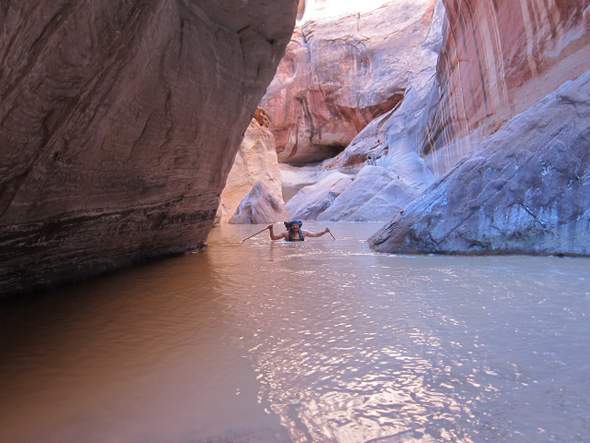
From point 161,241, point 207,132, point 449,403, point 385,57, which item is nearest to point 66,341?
point 449,403

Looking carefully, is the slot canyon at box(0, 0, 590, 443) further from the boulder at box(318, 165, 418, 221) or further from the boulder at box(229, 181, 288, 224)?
the boulder at box(229, 181, 288, 224)

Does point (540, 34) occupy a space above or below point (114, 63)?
above

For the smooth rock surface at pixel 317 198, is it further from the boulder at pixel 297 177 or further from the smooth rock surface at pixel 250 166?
the boulder at pixel 297 177

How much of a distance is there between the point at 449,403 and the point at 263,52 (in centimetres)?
455

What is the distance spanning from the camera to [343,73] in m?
33.5

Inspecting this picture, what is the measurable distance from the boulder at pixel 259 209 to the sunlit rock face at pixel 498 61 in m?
6.81

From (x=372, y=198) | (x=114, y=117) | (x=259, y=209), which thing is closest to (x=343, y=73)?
(x=372, y=198)

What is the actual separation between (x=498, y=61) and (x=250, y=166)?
12.9 meters

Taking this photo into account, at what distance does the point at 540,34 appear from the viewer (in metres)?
9.02

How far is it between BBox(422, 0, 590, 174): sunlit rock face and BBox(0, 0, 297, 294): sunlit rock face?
616 centimetres

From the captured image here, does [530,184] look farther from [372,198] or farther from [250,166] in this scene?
[250,166]

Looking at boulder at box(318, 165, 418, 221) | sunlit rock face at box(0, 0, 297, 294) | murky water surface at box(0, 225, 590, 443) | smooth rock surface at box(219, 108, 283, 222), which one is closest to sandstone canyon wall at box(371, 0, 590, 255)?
murky water surface at box(0, 225, 590, 443)

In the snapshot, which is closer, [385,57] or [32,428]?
[32,428]

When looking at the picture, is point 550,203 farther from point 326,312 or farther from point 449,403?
point 449,403
